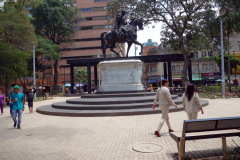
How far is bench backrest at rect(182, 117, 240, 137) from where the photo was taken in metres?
3.98

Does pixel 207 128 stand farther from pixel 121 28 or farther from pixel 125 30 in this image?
pixel 121 28

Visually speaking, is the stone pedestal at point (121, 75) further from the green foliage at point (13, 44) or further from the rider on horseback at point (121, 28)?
the green foliage at point (13, 44)

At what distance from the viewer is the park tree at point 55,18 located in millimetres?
37375

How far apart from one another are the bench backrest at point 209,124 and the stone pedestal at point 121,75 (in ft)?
33.4

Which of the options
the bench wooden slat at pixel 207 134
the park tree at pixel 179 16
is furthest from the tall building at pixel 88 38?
the bench wooden slat at pixel 207 134

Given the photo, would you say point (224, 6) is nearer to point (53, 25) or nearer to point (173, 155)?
point (173, 155)

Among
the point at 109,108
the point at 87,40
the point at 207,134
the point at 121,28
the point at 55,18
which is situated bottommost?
the point at 109,108

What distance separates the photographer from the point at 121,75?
14484 millimetres

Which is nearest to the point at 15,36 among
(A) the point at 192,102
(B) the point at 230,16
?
(A) the point at 192,102

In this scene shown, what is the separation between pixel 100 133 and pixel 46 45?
31.7m

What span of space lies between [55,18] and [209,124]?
38924 millimetres

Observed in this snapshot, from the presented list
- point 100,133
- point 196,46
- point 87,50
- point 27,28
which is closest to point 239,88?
point 196,46

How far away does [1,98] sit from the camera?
12555 mm

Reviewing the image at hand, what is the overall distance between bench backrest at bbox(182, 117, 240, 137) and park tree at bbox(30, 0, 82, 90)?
1425 inches
